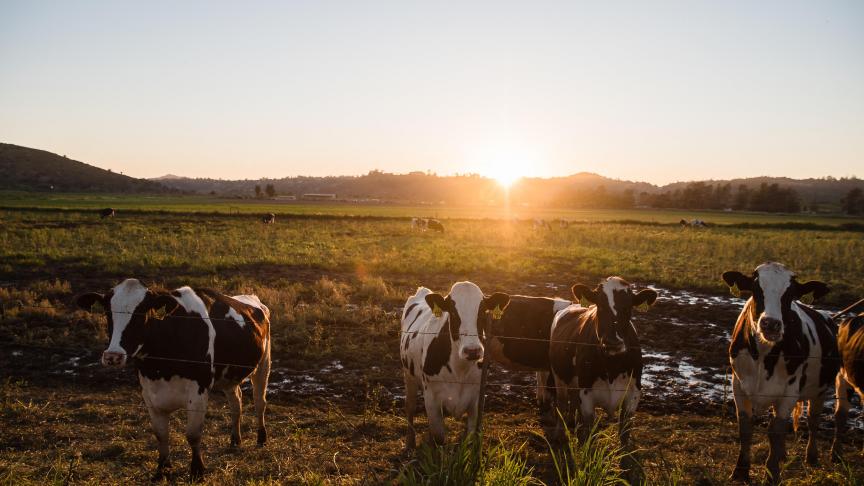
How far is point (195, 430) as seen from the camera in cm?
598

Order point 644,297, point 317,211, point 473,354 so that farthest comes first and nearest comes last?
point 317,211, point 644,297, point 473,354

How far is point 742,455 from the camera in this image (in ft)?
20.5

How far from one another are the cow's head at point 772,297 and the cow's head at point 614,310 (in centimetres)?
107

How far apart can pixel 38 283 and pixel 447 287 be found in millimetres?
12875

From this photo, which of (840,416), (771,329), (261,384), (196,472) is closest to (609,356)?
(771,329)

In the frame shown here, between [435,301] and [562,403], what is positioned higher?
[435,301]

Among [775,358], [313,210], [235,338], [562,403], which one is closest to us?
[775,358]

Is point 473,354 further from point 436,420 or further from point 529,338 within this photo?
point 529,338

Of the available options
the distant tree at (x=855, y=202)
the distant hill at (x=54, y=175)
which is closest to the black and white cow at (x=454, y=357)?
the distant tree at (x=855, y=202)

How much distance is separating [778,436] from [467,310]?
3.70m

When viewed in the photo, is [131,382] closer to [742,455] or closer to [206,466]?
[206,466]

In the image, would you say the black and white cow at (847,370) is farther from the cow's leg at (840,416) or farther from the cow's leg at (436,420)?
the cow's leg at (436,420)

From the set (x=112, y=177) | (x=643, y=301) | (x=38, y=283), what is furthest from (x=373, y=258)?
(x=112, y=177)

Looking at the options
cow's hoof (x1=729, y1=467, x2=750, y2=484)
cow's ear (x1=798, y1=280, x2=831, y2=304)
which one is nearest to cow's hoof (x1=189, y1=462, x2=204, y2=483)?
cow's hoof (x1=729, y1=467, x2=750, y2=484)
